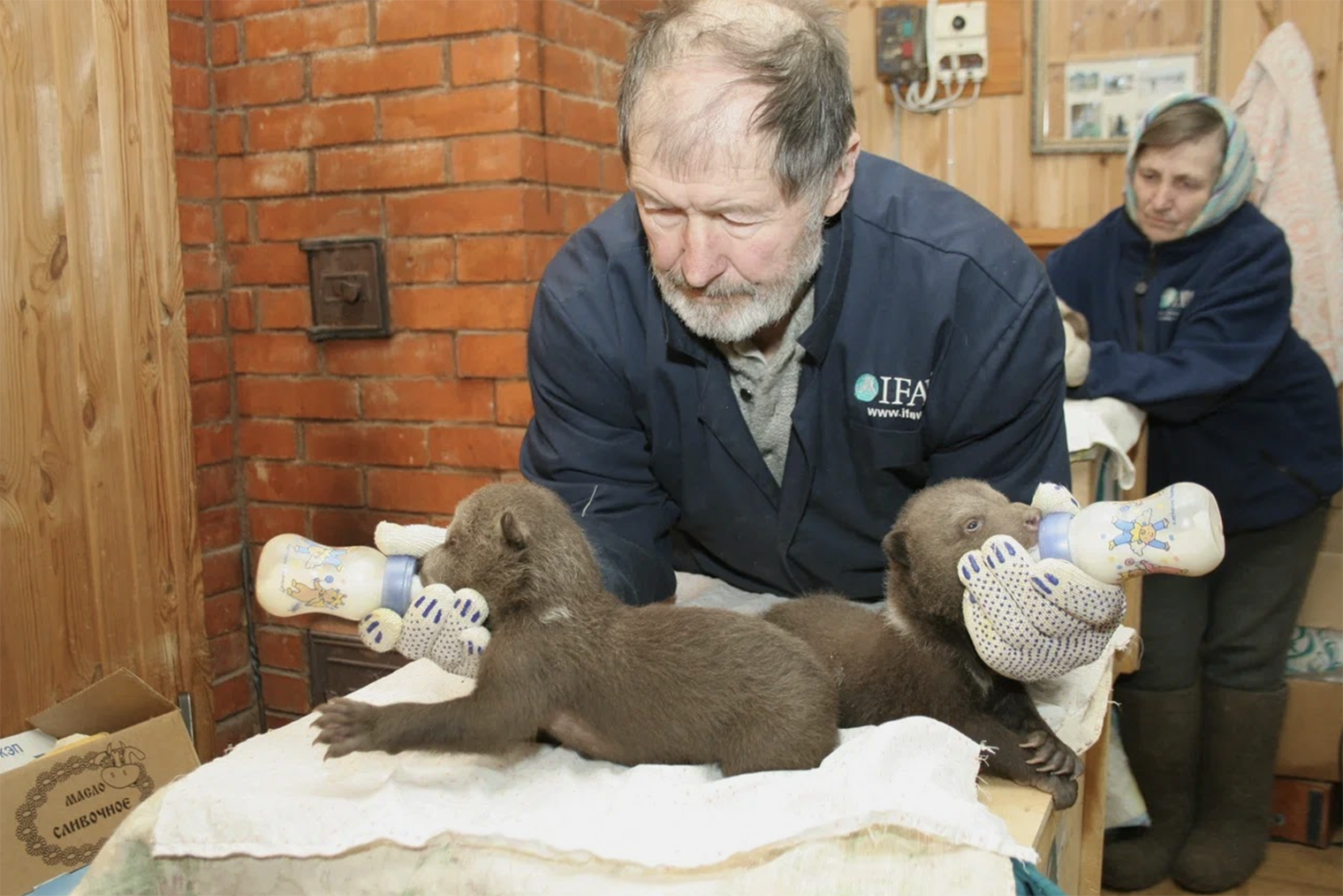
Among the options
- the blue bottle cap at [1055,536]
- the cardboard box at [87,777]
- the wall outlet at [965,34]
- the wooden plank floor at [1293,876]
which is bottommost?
the wooden plank floor at [1293,876]

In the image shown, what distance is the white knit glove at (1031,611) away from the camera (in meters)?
1.20

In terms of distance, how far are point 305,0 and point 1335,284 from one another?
293 cm

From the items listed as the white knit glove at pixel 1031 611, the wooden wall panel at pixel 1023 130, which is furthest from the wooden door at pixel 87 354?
the wooden wall panel at pixel 1023 130

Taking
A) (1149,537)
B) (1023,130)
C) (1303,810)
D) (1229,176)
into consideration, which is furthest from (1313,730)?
(1149,537)

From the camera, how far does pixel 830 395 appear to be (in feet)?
5.86

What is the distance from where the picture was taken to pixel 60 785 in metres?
1.75

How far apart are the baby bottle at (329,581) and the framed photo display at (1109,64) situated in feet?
9.29

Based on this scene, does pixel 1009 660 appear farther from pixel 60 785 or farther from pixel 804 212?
pixel 60 785

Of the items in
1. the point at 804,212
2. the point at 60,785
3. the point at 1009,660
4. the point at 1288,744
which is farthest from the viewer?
the point at 1288,744

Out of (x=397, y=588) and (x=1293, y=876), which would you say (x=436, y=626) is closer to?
(x=397, y=588)

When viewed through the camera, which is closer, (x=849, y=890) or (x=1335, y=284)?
(x=849, y=890)

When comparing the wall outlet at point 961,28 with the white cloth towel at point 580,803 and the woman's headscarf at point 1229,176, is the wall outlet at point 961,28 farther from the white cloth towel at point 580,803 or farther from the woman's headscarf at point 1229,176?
the white cloth towel at point 580,803

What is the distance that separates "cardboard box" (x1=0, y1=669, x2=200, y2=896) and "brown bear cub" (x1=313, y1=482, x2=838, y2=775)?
749 mm

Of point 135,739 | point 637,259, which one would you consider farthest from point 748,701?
point 135,739
